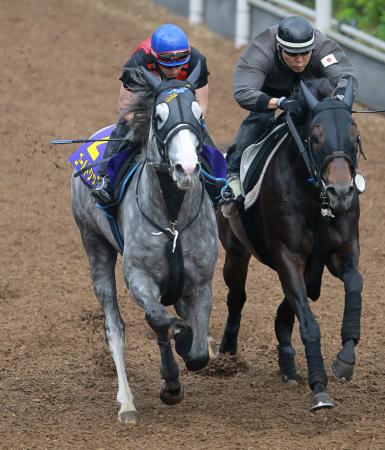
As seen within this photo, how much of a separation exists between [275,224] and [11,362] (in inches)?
103

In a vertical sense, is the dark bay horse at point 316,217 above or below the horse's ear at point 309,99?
below

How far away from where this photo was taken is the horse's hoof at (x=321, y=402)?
23.2 ft

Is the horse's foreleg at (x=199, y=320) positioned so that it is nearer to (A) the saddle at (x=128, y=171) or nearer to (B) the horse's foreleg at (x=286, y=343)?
(A) the saddle at (x=128, y=171)

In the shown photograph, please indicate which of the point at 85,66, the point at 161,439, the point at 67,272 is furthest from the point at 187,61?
the point at 85,66

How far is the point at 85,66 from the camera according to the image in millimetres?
16062

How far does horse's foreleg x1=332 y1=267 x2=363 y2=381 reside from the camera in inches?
284

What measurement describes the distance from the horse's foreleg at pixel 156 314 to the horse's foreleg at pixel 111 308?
417 mm

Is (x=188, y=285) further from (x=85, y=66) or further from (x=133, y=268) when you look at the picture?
(x=85, y=66)

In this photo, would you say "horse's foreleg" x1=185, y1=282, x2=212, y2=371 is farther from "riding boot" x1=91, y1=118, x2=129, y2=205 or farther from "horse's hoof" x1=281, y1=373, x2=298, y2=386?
"horse's hoof" x1=281, y1=373, x2=298, y2=386

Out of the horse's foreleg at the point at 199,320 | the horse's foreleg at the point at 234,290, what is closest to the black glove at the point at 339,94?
the horse's foreleg at the point at 199,320

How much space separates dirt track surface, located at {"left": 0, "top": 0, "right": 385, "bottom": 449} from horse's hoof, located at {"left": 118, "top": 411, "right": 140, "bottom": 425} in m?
0.05

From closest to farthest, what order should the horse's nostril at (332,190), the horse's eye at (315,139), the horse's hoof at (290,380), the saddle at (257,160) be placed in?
the horse's nostril at (332,190), the horse's eye at (315,139), the saddle at (257,160), the horse's hoof at (290,380)

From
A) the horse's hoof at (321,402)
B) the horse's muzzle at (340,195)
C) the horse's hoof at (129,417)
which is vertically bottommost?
the horse's hoof at (129,417)

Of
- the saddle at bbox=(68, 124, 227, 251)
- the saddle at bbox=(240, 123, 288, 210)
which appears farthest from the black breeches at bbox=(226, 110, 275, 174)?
the saddle at bbox=(68, 124, 227, 251)
